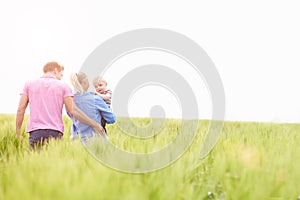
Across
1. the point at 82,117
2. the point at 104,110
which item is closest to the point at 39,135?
the point at 82,117

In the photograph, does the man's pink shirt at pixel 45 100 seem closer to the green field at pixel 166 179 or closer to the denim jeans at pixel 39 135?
the denim jeans at pixel 39 135

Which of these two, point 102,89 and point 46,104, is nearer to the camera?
point 46,104

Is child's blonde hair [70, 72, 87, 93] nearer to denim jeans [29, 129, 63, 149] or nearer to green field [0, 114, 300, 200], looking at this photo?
denim jeans [29, 129, 63, 149]

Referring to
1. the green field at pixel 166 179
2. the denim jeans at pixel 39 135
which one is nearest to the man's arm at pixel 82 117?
the denim jeans at pixel 39 135

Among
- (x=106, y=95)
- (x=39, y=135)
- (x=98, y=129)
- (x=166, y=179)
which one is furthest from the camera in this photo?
(x=106, y=95)

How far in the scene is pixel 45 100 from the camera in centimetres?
589

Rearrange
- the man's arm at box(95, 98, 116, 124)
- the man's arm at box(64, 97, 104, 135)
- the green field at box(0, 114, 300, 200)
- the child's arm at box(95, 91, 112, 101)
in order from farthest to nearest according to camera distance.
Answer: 1. the child's arm at box(95, 91, 112, 101)
2. the man's arm at box(95, 98, 116, 124)
3. the man's arm at box(64, 97, 104, 135)
4. the green field at box(0, 114, 300, 200)

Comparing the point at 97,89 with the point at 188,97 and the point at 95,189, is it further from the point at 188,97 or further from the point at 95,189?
the point at 95,189

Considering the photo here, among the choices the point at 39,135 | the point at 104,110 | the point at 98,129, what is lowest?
the point at 39,135

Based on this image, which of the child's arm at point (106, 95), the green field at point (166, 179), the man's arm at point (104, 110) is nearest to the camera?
the green field at point (166, 179)

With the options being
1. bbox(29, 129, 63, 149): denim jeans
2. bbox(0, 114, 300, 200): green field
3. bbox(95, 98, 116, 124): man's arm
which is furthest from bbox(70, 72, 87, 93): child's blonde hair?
bbox(0, 114, 300, 200): green field

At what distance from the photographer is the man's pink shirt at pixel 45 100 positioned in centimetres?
589

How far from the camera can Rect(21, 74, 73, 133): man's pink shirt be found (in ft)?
19.3

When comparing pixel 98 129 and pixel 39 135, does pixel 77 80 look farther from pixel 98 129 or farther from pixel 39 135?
pixel 39 135
